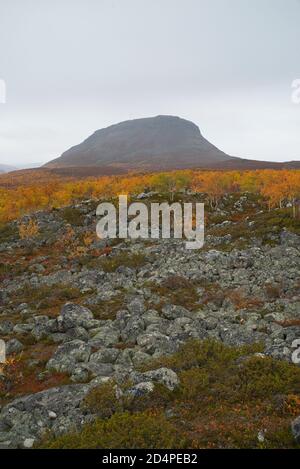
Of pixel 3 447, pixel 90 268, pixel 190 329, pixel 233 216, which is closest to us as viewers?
pixel 3 447

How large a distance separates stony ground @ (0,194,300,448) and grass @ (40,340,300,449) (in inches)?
2.2

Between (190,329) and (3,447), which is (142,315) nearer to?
(190,329)

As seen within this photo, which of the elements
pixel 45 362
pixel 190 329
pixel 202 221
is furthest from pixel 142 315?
pixel 202 221

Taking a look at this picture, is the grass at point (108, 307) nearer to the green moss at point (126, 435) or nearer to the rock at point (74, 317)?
the rock at point (74, 317)

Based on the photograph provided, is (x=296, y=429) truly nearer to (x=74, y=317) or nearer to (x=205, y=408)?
(x=205, y=408)

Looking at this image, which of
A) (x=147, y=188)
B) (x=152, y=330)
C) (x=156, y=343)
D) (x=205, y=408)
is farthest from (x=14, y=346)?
(x=147, y=188)

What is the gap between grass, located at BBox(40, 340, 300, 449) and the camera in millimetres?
12320

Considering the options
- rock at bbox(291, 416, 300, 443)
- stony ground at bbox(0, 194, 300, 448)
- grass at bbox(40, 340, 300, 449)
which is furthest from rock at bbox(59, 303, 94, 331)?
rock at bbox(291, 416, 300, 443)

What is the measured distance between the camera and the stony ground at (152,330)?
45.3 ft

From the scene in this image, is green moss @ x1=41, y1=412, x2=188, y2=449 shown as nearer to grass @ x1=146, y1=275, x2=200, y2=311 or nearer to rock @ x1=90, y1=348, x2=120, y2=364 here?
rock @ x1=90, y1=348, x2=120, y2=364

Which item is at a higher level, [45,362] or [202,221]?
[202,221]
